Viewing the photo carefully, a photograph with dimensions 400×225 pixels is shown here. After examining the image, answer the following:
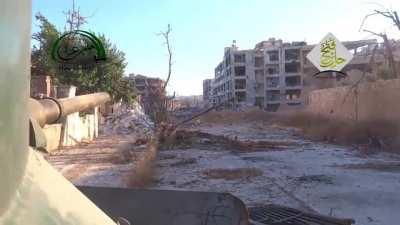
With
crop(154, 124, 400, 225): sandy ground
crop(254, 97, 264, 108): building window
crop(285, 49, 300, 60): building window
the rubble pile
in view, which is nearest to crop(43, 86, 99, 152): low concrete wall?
crop(154, 124, 400, 225): sandy ground

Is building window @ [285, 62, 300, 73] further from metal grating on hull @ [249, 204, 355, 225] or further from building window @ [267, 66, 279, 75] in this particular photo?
metal grating on hull @ [249, 204, 355, 225]

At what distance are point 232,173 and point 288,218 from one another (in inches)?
257

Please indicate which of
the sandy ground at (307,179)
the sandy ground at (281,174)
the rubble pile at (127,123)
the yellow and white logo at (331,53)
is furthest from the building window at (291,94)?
the sandy ground at (307,179)

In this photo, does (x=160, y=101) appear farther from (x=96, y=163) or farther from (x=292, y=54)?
(x=292, y=54)

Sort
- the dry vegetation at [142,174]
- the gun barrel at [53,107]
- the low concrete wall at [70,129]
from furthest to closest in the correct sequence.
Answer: the low concrete wall at [70,129], the dry vegetation at [142,174], the gun barrel at [53,107]

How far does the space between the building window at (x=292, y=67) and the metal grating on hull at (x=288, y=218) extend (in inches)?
2251

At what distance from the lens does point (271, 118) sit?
36.5 m

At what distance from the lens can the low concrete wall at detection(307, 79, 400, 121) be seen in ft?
58.4

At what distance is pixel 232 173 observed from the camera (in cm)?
1070

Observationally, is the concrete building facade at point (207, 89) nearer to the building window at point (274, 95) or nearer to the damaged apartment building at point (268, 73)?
the damaged apartment building at point (268, 73)

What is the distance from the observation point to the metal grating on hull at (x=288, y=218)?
4.01 meters

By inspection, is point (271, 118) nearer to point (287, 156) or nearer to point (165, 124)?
point (165, 124)

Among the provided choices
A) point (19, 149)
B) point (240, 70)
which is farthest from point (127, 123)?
point (240, 70)

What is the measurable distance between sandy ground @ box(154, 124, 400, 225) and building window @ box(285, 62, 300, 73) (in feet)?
150
